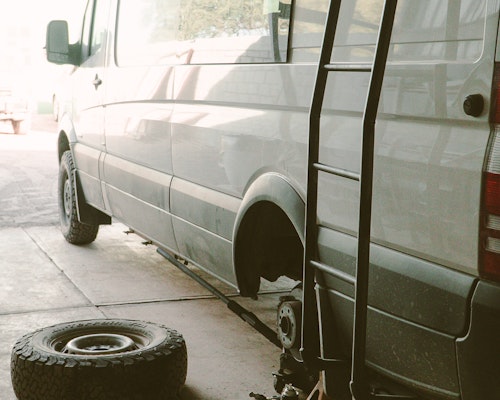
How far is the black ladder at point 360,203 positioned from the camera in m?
2.43

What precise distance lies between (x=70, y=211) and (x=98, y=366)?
137 inches

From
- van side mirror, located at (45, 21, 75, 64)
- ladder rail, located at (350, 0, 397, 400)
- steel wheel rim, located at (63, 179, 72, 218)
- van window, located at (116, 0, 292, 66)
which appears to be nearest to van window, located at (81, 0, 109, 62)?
van side mirror, located at (45, 21, 75, 64)

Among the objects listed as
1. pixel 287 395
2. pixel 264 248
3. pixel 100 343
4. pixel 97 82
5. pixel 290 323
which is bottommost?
pixel 287 395

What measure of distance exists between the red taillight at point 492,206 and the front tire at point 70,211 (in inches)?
183

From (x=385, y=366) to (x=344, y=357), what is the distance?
271mm

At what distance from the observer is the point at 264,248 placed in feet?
11.7

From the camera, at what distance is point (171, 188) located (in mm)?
4414

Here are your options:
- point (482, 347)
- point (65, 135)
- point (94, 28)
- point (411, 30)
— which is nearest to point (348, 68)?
point (411, 30)

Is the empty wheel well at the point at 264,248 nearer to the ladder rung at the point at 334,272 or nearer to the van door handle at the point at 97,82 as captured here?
the ladder rung at the point at 334,272

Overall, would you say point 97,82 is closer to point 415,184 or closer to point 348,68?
point 348,68

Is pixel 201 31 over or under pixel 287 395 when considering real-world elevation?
over

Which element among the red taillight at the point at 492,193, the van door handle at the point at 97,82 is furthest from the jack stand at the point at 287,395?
the van door handle at the point at 97,82

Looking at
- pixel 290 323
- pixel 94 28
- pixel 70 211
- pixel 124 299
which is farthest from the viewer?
pixel 70 211

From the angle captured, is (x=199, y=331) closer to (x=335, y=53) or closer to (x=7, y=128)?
(x=335, y=53)
